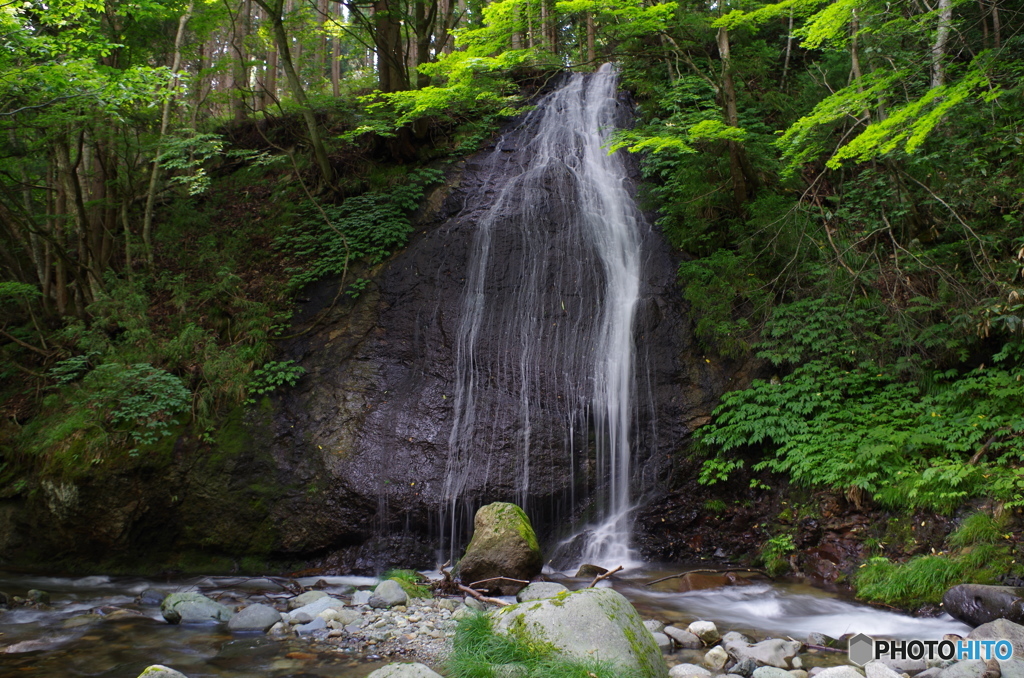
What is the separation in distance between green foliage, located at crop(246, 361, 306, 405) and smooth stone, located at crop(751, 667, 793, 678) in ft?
21.8

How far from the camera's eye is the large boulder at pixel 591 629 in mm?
3623

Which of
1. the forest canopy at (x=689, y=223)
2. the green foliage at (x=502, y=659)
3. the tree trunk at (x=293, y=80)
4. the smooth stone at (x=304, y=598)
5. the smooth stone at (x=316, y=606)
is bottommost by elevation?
the smooth stone at (x=304, y=598)

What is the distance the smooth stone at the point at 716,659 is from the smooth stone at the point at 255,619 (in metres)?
3.50

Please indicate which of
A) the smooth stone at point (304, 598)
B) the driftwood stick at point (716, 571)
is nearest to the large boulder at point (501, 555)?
the driftwood stick at point (716, 571)

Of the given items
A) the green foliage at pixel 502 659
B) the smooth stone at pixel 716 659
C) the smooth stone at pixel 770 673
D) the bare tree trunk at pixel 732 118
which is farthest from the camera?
the bare tree trunk at pixel 732 118

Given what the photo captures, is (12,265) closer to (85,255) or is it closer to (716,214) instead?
(85,255)

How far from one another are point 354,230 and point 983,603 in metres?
9.40

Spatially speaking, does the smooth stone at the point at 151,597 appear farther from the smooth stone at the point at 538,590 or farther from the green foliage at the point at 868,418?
the green foliage at the point at 868,418

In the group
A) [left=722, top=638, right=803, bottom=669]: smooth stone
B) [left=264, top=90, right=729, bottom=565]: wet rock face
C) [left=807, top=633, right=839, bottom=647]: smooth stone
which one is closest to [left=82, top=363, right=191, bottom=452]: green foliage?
[left=264, top=90, right=729, bottom=565]: wet rock face

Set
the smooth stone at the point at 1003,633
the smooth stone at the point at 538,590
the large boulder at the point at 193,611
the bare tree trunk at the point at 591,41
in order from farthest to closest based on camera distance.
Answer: the bare tree trunk at the point at 591,41 → the smooth stone at the point at 538,590 → the large boulder at the point at 193,611 → the smooth stone at the point at 1003,633

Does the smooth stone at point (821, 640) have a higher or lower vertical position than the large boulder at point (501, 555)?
lower

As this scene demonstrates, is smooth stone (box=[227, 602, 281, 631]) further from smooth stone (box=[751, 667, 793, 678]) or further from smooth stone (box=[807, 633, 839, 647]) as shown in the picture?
smooth stone (box=[807, 633, 839, 647])

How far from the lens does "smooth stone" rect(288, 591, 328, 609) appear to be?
18.6 feet

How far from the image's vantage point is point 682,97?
356 inches
